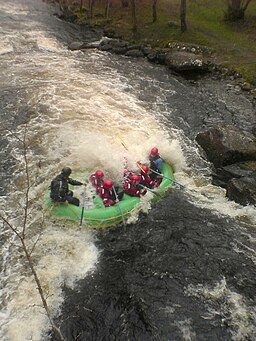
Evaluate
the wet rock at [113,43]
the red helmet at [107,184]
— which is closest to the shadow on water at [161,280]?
the red helmet at [107,184]

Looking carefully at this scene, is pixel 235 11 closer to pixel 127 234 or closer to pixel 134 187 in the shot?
pixel 134 187

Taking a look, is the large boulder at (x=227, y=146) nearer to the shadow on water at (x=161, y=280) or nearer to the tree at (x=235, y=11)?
the shadow on water at (x=161, y=280)

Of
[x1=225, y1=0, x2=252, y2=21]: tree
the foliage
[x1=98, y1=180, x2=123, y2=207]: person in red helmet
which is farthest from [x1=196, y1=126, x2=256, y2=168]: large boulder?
[x1=225, y1=0, x2=252, y2=21]: tree

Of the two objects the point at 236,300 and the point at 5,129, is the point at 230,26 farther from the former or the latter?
the point at 236,300

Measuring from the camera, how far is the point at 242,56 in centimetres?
1997

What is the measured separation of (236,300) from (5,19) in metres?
27.7

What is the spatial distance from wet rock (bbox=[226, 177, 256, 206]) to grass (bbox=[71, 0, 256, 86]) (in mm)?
8916

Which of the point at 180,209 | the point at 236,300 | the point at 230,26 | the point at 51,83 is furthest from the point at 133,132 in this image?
the point at 230,26

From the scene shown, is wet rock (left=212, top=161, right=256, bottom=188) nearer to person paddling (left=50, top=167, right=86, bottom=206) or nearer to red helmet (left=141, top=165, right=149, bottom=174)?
red helmet (left=141, top=165, right=149, bottom=174)

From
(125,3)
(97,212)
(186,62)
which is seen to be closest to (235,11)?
(186,62)

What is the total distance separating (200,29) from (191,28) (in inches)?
24.3

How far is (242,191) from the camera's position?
10461mm

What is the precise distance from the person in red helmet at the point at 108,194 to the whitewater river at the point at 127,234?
0.76 m

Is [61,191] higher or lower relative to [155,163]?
lower
